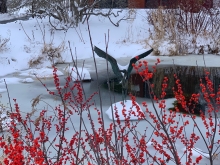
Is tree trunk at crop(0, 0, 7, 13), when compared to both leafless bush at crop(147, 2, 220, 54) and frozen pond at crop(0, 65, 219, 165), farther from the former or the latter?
frozen pond at crop(0, 65, 219, 165)

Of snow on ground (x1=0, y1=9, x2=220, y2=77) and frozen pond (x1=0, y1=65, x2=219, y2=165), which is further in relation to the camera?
snow on ground (x1=0, y1=9, x2=220, y2=77)

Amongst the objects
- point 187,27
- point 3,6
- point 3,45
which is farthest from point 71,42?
point 3,6

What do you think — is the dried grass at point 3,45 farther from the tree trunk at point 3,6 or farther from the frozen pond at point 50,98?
the tree trunk at point 3,6

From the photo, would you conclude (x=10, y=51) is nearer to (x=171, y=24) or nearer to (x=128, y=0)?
(x=171, y=24)

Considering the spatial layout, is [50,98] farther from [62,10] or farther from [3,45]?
[62,10]

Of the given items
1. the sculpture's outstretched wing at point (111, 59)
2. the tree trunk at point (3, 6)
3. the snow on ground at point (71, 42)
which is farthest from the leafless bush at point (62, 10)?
the sculpture's outstretched wing at point (111, 59)

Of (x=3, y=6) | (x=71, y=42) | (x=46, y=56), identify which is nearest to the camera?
(x=46, y=56)

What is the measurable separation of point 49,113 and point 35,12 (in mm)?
12201

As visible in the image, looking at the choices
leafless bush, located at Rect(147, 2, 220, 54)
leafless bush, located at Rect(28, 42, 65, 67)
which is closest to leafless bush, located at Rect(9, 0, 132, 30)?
leafless bush, located at Rect(147, 2, 220, 54)

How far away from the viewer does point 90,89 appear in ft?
27.7

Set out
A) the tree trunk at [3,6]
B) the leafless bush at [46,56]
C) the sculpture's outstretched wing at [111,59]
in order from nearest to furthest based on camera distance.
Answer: the sculpture's outstretched wing at [111,59] < the leafless bush at [46,56] < the tree trunk at [3,6]

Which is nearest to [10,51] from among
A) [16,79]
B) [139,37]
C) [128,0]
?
[16,79]

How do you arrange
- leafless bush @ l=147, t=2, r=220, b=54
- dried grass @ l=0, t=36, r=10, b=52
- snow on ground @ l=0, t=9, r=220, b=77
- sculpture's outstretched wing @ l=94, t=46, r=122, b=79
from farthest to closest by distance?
1. leafless bush @ l=147, t=2, r=220, b=54
2. dried grass @ l=0, t=36, r=10, b=52
3. snow on ground @ l=0, t=9, r=220, b=77
4. sculpture's outstretched wing @ l=94, t=46, r=122, b=79

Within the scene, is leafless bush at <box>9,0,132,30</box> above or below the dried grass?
above
